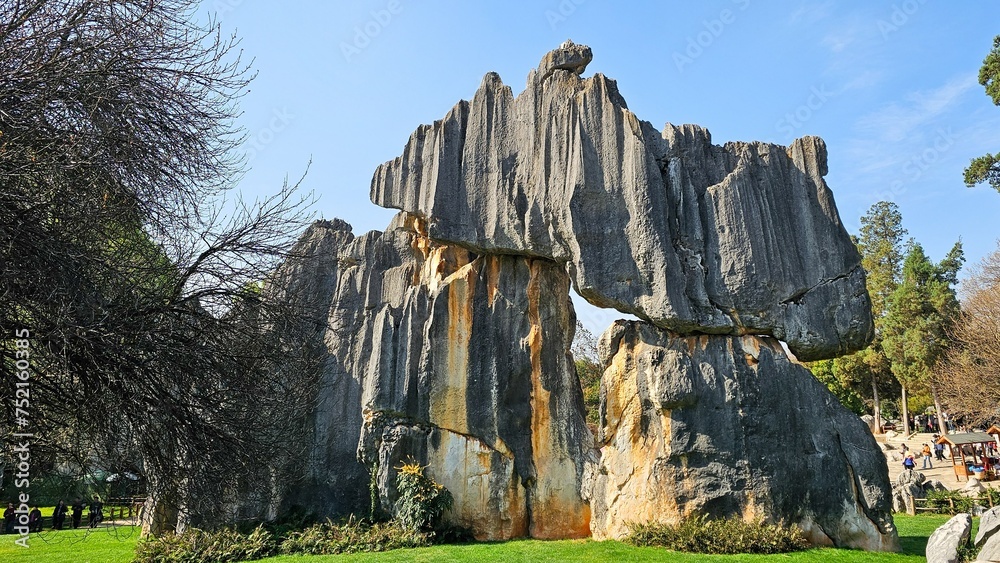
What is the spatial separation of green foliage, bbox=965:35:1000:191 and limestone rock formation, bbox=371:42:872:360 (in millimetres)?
9087

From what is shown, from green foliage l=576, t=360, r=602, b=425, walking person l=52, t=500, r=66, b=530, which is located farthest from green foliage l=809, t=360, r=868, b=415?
walking person l=52, t=500, r=66, b=530

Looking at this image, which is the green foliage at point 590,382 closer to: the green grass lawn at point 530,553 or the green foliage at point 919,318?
the green grass lawn at point 530,553

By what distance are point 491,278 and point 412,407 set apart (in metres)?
3.49

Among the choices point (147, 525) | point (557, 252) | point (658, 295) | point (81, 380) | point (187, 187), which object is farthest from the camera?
point (147, 525)

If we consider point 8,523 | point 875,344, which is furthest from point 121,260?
point 875,344

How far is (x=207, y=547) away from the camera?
47.5 feet

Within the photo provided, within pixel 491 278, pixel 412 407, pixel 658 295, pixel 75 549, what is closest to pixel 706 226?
pixel 658 295

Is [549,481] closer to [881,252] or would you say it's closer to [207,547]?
[207,547]

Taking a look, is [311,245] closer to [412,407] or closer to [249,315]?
[412,407]

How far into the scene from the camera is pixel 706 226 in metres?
13.7

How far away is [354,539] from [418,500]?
1502 mm

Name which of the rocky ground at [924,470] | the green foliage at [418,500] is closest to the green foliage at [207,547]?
the green foliage at [418,500]

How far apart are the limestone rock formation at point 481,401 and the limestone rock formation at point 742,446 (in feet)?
7.32

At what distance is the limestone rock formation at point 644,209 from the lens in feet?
43.0
